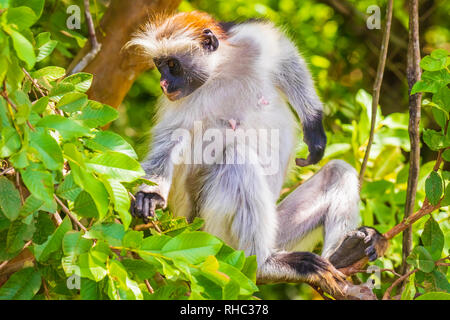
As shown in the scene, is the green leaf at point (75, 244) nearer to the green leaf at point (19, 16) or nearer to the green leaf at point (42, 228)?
the green leaf at point (42, 228)

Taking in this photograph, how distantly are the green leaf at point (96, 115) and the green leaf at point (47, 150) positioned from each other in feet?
1.55

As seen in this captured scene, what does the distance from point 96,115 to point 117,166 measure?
1.33ft

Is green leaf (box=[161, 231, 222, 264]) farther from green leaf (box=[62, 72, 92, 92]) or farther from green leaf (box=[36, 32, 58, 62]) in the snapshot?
green leaf (box=[36, 32, 58, 62])

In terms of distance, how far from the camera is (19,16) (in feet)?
6.45

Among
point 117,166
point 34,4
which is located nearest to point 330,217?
point 117,166

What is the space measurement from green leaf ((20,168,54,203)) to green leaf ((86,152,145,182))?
0.19 meters

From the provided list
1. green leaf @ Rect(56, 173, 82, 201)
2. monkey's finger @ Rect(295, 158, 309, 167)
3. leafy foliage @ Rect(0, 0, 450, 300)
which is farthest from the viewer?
monkey's finger @ Rect(295, 158, 309, 167)

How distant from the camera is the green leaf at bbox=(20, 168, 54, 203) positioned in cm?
193

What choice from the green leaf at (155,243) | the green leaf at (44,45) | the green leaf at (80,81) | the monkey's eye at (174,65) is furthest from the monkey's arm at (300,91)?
the green leaf at (155,243)

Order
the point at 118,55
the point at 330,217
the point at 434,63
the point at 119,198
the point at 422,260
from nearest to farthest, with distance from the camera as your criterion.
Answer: the point at 119,198, the point at 434,63, the point at 422,260, the point at 330,217, the point at 118,55

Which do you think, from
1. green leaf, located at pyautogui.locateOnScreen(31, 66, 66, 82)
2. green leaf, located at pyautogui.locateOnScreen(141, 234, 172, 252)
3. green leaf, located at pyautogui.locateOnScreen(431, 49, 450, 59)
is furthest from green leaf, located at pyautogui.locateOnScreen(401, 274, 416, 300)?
green leaf, located at pyautogui.locateOnScreen(31, 66, 66, 82)

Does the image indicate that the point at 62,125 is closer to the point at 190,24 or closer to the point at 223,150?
the point at 223,150

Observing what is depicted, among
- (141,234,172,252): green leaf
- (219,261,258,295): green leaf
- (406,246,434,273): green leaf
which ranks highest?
(141,234,172,252): green leaf
